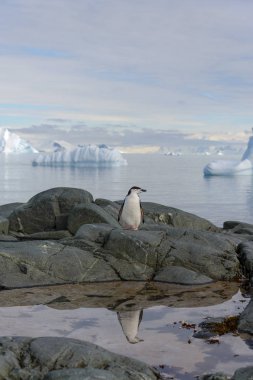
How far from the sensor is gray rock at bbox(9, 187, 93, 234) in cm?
1853

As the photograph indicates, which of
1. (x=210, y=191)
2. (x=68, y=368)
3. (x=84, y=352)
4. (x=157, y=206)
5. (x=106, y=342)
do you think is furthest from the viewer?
(x=210, y=191)

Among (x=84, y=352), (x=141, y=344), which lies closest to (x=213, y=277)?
(x=141, y=344)

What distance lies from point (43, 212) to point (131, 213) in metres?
3.75

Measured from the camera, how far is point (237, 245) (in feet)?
49.4

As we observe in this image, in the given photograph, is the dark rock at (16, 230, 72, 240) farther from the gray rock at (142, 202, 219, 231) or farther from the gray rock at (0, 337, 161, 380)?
the gray rock at (0, 337, 161, 380)

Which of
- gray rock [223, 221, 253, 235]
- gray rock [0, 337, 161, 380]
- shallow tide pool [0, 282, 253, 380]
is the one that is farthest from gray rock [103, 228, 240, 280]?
gray rock [223, 221, 253, 235]

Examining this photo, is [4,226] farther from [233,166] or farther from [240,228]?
[233,166]

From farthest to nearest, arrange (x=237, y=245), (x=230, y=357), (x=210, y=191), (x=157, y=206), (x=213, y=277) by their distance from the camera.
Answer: (x=210, y=191) → (x=157, y=206) → (x=237, y=245) → (x=213, y=277) → (x=230, y=357)

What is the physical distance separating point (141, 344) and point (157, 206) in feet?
45.4

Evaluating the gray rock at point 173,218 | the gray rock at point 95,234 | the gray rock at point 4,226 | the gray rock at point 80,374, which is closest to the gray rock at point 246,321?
the gray rock at point 80,374

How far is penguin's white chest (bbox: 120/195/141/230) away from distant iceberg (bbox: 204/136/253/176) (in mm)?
50226

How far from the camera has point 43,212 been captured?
61.1ft

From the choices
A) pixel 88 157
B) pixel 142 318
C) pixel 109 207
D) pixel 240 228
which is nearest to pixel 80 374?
pixel 142 318

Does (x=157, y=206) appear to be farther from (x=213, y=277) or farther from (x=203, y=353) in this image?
(x=203, y=353)
